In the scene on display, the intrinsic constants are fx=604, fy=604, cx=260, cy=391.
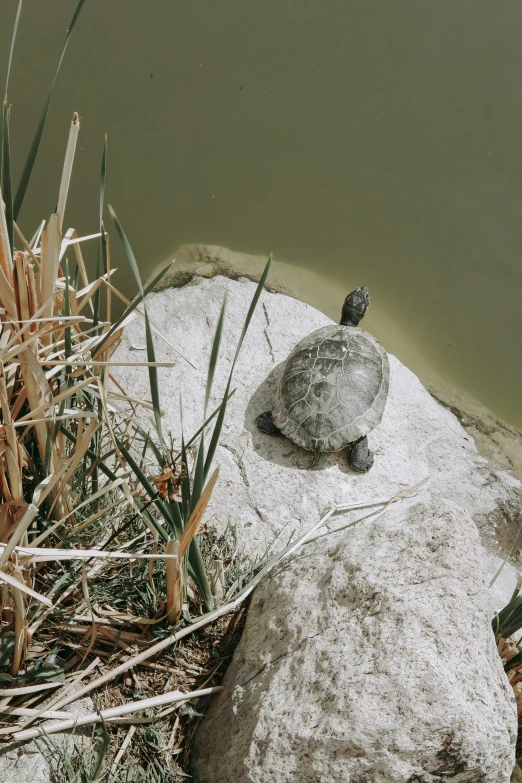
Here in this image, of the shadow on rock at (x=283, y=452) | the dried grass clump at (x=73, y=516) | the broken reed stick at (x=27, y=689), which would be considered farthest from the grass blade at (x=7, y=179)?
the shadow on rock at (x=283, y=452)

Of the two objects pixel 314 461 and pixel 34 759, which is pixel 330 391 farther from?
pixel 34 759

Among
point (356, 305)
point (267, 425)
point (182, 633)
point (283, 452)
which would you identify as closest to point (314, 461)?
point (283, 452)

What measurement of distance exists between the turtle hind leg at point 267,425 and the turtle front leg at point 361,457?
401 millimetres

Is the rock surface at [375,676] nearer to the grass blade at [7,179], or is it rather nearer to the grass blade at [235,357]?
the grass blade at [235,357]

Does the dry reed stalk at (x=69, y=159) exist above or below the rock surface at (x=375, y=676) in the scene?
above

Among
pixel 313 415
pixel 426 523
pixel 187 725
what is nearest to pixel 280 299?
pixel 313 415

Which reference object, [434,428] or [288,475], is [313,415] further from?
[434,428]

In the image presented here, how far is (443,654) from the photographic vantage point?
4.77 feet

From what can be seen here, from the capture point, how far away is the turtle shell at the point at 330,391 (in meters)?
3.08

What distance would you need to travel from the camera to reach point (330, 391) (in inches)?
126

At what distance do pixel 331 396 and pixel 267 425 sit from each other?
14.7 inches

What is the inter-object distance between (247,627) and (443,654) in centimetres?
61

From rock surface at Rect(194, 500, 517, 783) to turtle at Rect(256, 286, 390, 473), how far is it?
1287 millimetres

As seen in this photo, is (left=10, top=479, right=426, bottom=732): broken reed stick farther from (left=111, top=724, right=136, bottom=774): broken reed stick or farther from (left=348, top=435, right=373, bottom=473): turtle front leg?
(left=348, top=435, right=373, bottom=473): turtle front leg
